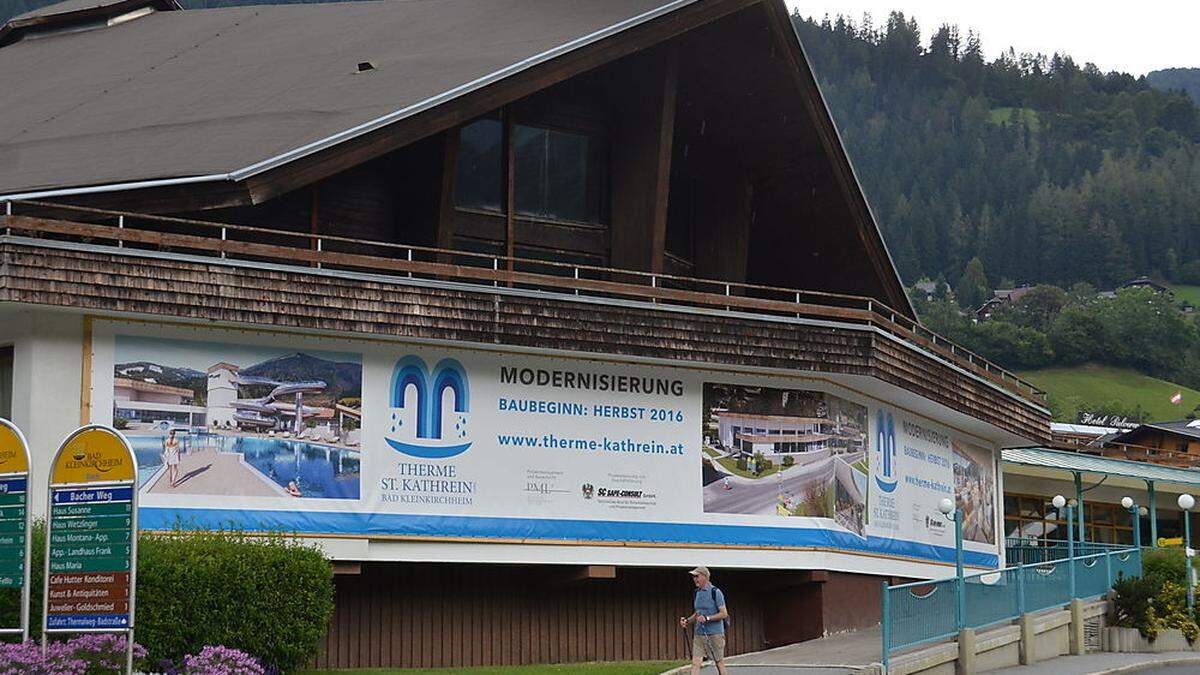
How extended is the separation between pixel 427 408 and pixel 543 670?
4290 millimetres

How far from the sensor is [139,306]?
2209 centimetres

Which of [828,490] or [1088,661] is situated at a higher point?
[828,490]

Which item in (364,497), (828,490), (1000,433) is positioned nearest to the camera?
(364,497)

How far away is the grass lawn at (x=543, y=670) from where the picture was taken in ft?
73.9

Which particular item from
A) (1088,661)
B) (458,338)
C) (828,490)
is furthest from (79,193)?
(1088,661)

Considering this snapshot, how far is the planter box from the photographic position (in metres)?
29.7

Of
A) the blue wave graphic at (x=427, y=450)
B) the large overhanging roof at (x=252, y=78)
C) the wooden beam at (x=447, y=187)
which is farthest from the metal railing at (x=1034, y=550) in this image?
the blue wave graphic at (x=427, y=450)

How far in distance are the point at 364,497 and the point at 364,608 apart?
185cm

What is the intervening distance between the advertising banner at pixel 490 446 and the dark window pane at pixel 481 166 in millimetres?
4074

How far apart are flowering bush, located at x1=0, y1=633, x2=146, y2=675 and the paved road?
1149 centimetres

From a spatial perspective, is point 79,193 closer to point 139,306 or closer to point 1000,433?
point 139,306

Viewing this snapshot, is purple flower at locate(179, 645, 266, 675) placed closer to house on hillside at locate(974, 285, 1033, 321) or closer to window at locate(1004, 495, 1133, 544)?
window at locate(1004, 495, 1133, 544)

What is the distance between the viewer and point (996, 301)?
172 m

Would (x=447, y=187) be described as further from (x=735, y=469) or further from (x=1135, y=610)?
(x=1135, y=610)
